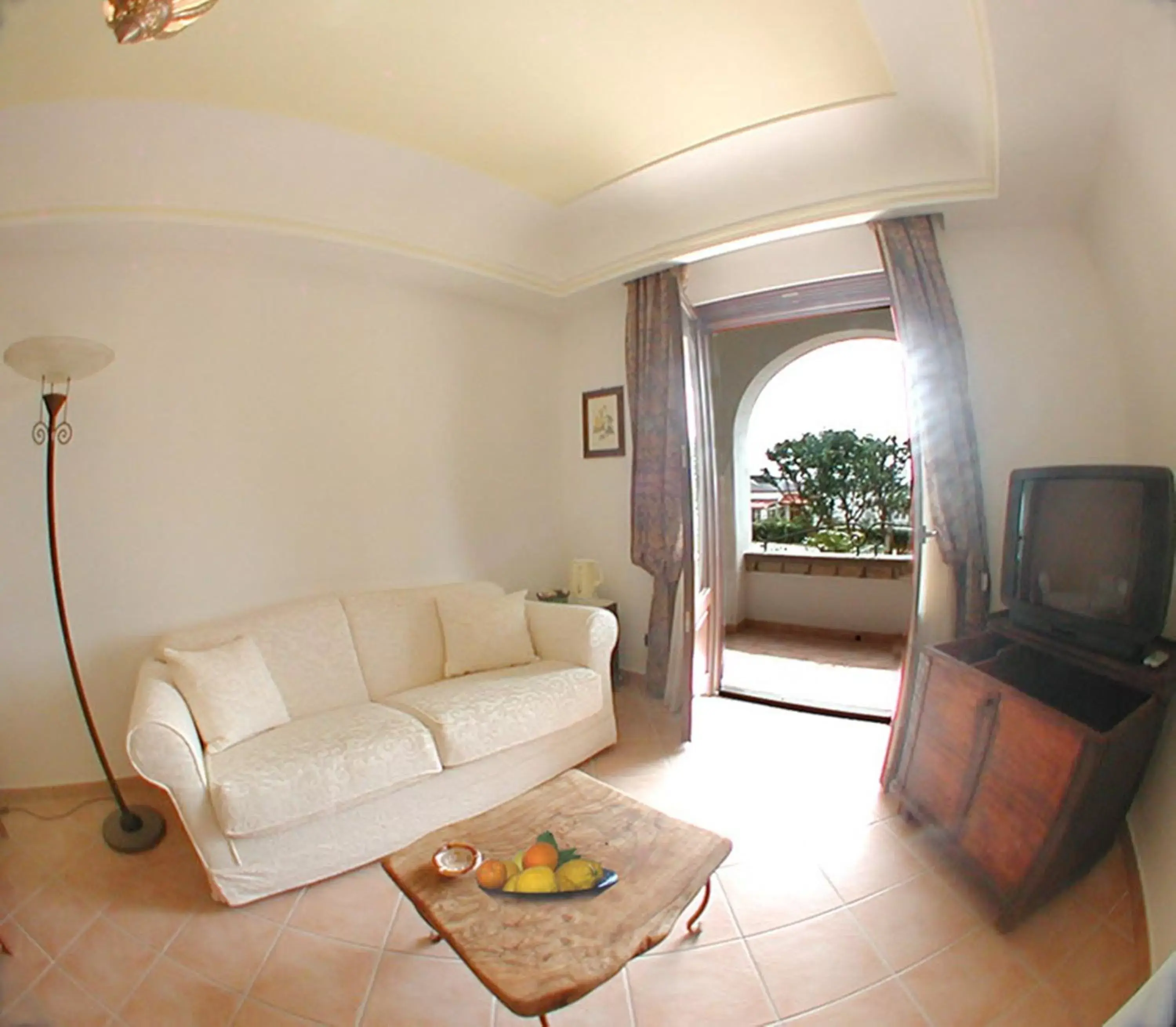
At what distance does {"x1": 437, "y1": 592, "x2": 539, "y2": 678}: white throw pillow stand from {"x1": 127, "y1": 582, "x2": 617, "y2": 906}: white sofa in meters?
0.05

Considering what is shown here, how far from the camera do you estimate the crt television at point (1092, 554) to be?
1.26 m

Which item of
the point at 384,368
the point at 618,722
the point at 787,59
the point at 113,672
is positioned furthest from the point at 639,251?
the point at 113,672

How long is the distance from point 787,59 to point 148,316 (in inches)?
106

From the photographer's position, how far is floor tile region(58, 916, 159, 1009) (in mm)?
1227

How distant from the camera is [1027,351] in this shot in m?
1.92

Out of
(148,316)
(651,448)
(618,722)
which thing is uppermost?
(148,316)

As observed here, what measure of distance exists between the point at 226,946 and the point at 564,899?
105cm

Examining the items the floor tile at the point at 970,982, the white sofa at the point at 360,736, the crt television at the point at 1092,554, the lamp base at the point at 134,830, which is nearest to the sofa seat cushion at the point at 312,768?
the white sofa at the point at 360,736

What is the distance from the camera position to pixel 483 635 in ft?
7.54

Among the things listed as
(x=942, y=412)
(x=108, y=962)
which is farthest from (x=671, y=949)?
(x=942, y=412)

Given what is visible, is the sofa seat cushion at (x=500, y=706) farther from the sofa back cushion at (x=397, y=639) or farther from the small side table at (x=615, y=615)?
the small side table at (x=615, y=615)

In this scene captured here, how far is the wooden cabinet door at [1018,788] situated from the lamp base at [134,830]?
2740 mm

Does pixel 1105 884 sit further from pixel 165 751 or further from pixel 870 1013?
pixel 165 751

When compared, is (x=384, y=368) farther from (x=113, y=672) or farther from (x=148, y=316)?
(x=113, y=672)
